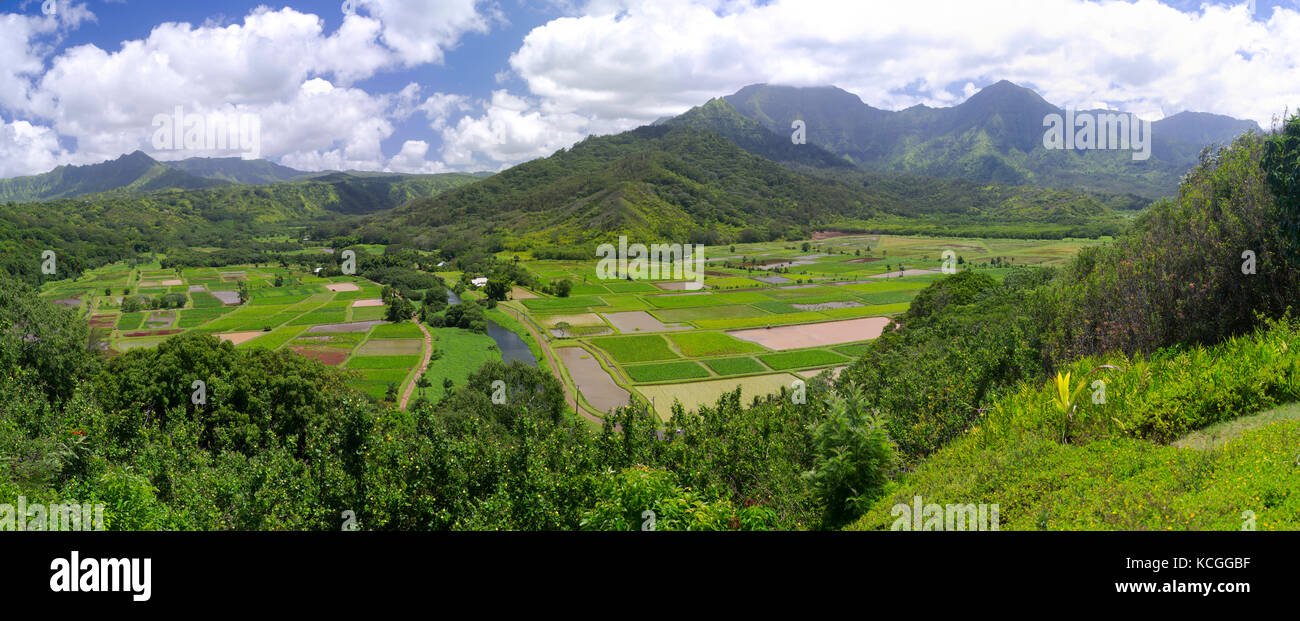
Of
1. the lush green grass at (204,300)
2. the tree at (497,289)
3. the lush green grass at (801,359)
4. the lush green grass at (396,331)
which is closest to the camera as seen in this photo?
the lush green grass at (801,359)

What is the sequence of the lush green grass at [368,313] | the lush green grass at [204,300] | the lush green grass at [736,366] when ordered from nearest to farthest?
the lush green grass at [736,366] < the lush green grass at [368,313] < the lush green grass at [204,300]

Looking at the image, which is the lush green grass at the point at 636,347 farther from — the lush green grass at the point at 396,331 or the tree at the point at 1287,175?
the tree at the point at 1287,175

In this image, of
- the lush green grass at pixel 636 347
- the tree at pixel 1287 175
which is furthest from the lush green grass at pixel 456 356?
the tree at pixel 1287 175

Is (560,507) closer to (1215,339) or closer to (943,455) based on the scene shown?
(943,455)

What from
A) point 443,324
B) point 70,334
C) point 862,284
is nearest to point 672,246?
point 862,284

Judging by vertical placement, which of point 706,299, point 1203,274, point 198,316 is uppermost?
point 1203,274

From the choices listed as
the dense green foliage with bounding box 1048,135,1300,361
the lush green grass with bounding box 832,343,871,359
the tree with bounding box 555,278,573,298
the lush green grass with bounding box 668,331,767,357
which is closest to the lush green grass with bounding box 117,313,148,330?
the tree with bounding box 555,278,573,298

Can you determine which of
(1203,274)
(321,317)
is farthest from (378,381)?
(1203,274)

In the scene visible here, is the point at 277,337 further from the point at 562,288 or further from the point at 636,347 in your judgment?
the point at 636,347
